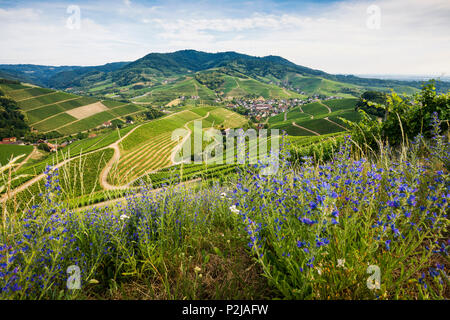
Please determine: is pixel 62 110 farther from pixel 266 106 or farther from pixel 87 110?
pixel 266 106

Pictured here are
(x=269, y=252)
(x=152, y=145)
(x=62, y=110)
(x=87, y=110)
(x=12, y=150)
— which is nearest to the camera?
(x=269, y=252)

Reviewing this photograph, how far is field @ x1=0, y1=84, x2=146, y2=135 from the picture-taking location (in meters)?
114

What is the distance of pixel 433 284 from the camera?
93.1 inches

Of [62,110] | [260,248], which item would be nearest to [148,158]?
[260,248]

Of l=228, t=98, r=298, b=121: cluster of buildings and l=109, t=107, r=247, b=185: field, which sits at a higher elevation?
l=228, t=98, r=298, b=121: cluster of buildings

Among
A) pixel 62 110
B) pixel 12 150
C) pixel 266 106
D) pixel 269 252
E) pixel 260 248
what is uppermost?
pixel 266 106

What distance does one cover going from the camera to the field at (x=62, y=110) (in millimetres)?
113750

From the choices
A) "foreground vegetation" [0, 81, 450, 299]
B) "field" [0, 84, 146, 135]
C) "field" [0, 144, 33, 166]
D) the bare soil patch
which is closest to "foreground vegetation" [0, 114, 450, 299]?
"foreground vegetation" [0, 81, 450, 299]

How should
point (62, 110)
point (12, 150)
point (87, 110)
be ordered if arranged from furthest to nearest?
point (87, 110) < point (62, 110) < point (12, 150)

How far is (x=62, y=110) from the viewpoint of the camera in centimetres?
12769

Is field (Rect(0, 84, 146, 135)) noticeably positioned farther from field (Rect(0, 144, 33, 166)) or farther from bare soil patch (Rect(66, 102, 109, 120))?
field (Rect(0, 144, 33, 166))

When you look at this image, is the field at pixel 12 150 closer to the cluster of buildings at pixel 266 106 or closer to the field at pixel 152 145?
the field at pixel 152 145
